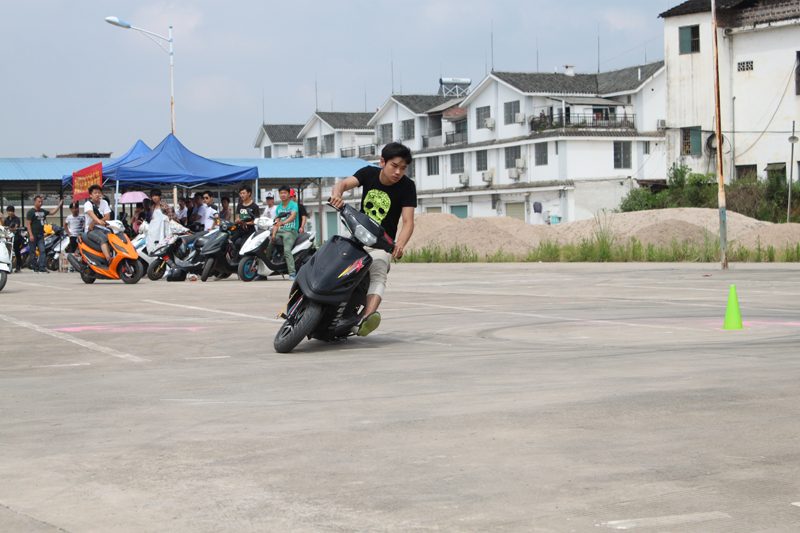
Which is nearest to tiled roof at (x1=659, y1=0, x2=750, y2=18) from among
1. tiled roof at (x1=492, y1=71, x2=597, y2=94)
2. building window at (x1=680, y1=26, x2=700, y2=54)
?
building window at (x1=680, y1=26, x2=700, y2=54)

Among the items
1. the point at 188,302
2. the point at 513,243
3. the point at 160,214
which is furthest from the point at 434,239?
the point at 188,302

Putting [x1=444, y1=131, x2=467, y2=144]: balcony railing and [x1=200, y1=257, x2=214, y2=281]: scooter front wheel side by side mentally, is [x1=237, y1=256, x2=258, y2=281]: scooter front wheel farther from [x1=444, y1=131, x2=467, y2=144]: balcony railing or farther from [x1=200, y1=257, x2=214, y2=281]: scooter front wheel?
[x1=444, y1=131, x2=467, y2=144]: balcony railing

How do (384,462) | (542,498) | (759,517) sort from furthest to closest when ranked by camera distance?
(384,462) → (542,498) → (759,517)

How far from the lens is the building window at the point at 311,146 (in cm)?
8450

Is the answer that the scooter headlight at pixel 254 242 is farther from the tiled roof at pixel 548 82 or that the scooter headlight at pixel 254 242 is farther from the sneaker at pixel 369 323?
the tiled roof at pixel 548 82

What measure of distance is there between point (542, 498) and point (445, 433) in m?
1.13

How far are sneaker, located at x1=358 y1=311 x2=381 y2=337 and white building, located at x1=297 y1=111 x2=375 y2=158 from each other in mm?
72096

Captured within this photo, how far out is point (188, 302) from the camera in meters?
13.0

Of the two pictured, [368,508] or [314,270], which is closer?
[368,508]

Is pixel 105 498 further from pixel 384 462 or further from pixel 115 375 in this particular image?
pixel 115 375

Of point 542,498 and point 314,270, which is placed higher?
point 314,270

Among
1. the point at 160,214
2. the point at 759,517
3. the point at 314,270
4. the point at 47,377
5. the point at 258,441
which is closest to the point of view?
the point at 759,517

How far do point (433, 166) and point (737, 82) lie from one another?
23.2m

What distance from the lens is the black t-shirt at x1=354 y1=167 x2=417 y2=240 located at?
823 cm
